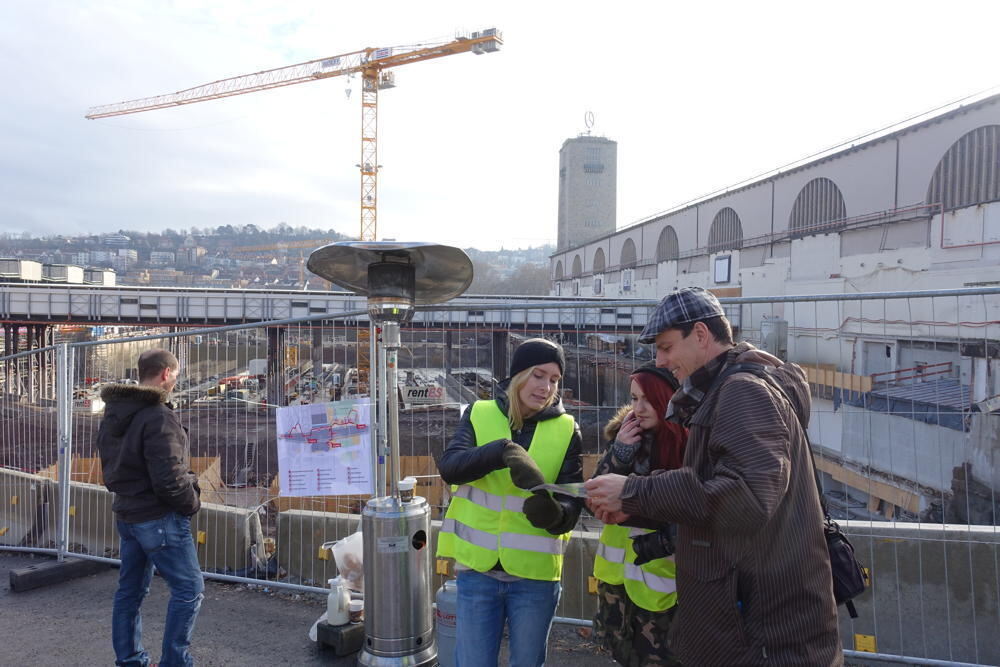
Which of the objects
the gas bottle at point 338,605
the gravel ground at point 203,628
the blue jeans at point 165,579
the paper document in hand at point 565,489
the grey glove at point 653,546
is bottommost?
the gravel ground at point 203,628

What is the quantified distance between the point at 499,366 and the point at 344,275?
4.20ft

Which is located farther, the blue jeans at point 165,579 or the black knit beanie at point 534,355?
the blue jeans at point 165,579

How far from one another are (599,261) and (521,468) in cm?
6027

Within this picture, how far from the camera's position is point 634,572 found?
2.51 m

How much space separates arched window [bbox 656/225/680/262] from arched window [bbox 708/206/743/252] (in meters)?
4.65

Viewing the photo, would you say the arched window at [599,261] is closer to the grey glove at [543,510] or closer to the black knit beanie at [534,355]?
the black knit beanie at [534,355]

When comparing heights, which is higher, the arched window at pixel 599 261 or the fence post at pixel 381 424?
the arched window at pixel 599 261

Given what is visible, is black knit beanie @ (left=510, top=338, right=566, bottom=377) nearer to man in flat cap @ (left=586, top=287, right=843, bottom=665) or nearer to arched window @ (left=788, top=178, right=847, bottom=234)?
man in flat cap @ (left=586, top=287, right=843, bottom=665)

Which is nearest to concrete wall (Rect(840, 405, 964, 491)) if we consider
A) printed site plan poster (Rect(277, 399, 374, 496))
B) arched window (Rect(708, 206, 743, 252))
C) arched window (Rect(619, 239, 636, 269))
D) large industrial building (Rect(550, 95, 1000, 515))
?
large industrial building (Rect(550, 95, 1000, 515))

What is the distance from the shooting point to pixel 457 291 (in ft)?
12.9

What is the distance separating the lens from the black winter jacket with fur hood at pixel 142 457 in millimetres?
3223

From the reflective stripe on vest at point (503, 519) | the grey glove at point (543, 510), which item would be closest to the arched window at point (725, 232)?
the reflective stripe on vest at point (503, 519)

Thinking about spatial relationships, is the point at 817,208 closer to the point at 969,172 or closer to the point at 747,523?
the point at 969,172

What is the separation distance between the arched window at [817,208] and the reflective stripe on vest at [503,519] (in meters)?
28.5
